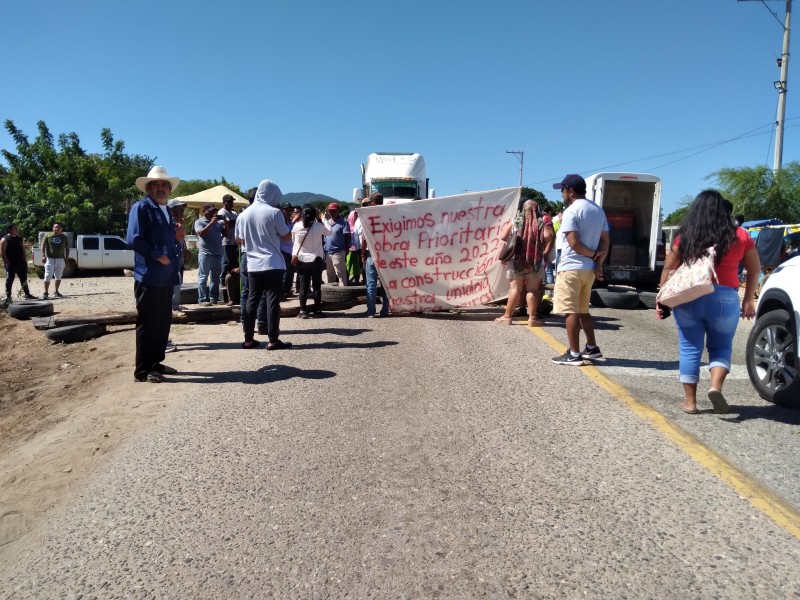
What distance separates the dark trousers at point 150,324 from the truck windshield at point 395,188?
14905 mm

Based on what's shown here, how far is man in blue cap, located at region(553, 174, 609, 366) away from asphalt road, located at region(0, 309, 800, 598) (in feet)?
2.72

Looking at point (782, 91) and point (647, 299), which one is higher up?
point (782, 91)

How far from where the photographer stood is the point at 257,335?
9008mm

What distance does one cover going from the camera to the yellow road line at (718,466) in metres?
3.34

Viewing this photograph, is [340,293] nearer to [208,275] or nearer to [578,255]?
[208,275]

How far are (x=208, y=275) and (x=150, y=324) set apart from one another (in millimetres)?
5389

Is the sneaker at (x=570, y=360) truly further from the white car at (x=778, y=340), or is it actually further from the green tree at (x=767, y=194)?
the green tree at (x=767, y=194)

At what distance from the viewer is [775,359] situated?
5.34m

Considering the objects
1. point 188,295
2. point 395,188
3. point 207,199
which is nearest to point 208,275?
point 188,295

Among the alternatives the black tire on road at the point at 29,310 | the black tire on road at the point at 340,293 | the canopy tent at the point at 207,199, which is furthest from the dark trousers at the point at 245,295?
the canopy tent at the point at 207,199

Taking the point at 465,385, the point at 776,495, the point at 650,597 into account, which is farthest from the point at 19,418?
the point at 776,495

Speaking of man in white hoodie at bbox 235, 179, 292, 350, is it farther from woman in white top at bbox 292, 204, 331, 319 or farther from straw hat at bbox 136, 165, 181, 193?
woman in white top at bbox 292, 204, 331, 319

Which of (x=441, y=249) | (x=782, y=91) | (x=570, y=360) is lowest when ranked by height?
(x=570, y=360)

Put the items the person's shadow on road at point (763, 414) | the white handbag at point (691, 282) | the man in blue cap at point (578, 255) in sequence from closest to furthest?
the white handbag at point (691, 282)
the person's shadow on road at point (763, 414)
the man in blue cap at point (578, 255)
